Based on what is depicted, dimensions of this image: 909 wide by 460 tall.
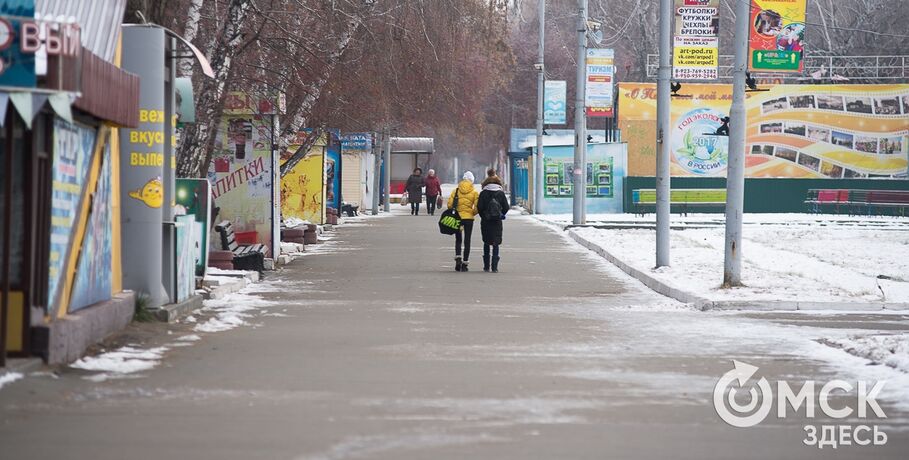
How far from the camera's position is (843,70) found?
68188mm

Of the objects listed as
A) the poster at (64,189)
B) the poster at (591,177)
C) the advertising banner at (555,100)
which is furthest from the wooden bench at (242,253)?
the poster at (591,177)

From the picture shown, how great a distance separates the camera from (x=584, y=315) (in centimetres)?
1644

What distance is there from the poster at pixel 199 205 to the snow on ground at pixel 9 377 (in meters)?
7.67

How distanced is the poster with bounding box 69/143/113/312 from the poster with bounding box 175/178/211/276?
4366mm

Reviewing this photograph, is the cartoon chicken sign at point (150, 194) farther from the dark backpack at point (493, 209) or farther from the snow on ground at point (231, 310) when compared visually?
the dark backpack at point (493, 209)

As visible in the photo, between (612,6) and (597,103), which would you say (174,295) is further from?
(612,6)

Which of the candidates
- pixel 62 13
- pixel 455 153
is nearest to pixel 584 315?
pixel 62 13

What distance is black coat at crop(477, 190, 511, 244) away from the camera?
77.6ft

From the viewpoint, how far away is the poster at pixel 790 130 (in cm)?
5609

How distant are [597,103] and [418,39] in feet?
60.3

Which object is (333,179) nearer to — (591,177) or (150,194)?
(591,177)

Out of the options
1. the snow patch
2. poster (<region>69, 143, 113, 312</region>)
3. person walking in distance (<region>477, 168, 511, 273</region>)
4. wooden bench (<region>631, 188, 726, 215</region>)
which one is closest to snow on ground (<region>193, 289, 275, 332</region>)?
poster (<region>69, 143, 113, 312</region>)

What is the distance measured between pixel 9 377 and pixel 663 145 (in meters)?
15.8

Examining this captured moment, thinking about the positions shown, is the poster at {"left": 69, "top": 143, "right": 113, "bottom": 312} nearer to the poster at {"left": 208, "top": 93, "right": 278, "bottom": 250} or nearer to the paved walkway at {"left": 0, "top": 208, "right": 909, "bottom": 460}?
the paved walkway at {"left": 0, "top": 208, "right": 909, "bottom": 460}
